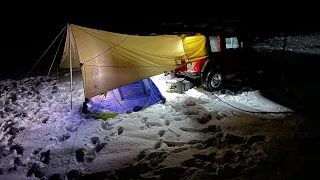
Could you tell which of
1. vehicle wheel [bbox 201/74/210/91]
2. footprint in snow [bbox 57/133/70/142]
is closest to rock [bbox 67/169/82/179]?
footprint in snow [bbox 57/133/70/142]

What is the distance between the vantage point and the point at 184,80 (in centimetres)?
992

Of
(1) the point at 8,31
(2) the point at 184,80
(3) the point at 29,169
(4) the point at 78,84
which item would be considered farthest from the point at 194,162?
(1) the point at 8,31

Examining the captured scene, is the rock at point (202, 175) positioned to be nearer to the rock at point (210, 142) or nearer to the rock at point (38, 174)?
the rock at point (210, 142)

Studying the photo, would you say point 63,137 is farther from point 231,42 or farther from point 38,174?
point 231,42

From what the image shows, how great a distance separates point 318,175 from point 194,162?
223 cm

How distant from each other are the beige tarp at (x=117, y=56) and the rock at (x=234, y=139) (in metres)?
2.94

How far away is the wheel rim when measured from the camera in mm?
9656

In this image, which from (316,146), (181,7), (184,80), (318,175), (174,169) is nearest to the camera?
(318,175)

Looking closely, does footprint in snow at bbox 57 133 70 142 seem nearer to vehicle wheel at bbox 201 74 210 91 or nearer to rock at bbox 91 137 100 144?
rock at bbox 91 137 100 144

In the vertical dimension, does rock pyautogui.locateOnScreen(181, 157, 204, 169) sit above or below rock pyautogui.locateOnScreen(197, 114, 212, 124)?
below

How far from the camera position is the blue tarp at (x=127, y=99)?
26.3ft

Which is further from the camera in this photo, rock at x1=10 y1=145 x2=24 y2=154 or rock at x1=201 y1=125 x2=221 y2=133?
rock at x1=201 y1=125 x2=221 y2=133

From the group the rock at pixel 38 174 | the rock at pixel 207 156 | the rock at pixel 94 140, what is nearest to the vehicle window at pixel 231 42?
the rock at pixel 207 156

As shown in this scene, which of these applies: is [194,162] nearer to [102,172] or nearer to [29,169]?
[102,172]
